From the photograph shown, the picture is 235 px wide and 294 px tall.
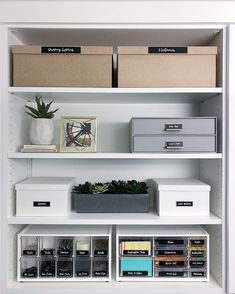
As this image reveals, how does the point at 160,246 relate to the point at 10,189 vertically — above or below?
below

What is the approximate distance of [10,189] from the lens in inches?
48.6

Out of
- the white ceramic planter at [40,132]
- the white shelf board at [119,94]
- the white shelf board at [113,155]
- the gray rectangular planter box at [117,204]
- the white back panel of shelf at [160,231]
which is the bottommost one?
the white back panel of shelf at [160,231]

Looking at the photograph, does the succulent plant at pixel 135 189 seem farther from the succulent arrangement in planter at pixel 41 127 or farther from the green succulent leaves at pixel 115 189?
the succulent arrangement in planter at pixel 41 127

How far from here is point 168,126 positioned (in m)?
1.25

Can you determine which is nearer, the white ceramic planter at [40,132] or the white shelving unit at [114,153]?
the white shelving unit at [114,153]

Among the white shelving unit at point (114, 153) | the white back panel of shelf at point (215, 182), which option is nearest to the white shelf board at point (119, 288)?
the white shelving unit at point (114, 153)

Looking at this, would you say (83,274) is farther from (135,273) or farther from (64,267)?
(135,273)

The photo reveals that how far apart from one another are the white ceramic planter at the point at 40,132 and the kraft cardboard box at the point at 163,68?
0.38 meters

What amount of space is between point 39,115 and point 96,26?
456mm

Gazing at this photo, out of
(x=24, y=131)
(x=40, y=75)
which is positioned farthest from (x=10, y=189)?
(x=40, y=75)

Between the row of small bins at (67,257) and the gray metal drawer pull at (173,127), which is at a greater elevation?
the gray metal drawer pull at (173,127)

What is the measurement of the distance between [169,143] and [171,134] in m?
0.04

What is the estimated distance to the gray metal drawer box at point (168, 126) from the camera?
124 centimetres

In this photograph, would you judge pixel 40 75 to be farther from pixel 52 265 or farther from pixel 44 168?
pixel 52 265
